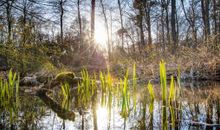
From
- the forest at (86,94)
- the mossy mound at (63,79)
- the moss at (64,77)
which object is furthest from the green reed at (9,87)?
the moss at (64,77)

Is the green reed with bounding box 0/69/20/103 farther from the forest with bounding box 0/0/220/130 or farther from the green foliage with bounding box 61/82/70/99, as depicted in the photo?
the green foliage with bounding box 61/82/70/99

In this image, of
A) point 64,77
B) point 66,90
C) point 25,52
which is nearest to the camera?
point 66,90

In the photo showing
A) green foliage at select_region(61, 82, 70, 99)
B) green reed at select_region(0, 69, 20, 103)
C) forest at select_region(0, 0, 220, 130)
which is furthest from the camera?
green foliage at select_region(61, 82, 70, 99)

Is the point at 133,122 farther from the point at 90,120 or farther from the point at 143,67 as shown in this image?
the point at 143,67

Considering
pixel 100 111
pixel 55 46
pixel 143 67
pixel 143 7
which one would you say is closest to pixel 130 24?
pixel 143 7

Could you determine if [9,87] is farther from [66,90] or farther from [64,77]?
[64,77]

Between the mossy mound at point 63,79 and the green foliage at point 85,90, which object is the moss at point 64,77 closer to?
the mossy mound at point 63,79

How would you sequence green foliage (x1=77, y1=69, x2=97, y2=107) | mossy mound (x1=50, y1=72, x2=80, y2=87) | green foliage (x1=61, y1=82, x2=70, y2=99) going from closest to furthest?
green foliage (x1=77, y1=69, x2=97, y2=107)
green foliage (x1=61, y1=82, x2=70, y2=99)
mossy mound (x1=50, y1=72, x2=80, y2=87)

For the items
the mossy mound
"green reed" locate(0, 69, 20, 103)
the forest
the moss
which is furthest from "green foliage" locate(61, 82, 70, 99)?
the moss

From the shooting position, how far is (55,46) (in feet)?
16.1

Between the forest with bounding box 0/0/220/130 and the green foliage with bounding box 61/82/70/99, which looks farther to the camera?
the green foliage with bounding box 61/82/70/99

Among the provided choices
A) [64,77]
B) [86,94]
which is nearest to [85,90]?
[86,94]

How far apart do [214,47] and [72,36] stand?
1059 centimetres

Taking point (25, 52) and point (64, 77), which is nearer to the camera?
point (25, 52)
